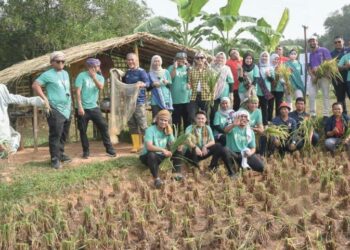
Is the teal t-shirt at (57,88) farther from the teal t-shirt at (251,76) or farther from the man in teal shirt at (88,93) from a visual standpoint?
the teal t-shirt at (251,76)

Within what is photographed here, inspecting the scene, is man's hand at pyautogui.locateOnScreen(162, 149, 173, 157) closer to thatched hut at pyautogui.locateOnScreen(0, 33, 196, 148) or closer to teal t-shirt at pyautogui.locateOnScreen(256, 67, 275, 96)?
teal t-shirt at pyautogui.locateOnScreen(256, 67, 275, 96)

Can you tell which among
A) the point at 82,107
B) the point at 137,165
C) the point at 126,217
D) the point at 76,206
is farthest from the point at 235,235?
the point at 82,107

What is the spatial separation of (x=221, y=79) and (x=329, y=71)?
6.71 feet

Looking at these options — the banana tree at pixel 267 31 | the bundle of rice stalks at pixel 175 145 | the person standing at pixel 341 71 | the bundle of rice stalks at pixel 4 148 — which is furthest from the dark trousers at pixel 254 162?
the banana tree at pixel 267 31

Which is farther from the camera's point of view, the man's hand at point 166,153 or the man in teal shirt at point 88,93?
the man in teal shirt at point 88,93

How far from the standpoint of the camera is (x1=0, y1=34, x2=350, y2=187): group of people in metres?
6.38

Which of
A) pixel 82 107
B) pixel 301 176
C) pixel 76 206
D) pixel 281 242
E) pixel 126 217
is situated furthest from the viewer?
pixel 82 107

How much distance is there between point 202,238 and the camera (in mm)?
4434

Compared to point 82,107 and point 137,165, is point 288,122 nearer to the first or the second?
point 137,165

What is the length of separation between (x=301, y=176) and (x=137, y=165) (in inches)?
96.3

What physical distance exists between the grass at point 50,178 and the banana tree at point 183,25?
5847 mm

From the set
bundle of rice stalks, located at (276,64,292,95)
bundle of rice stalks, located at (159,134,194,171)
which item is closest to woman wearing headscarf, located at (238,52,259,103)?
bundle of rice stalks, located at (276,64,292,95)

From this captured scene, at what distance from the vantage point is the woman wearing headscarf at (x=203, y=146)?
20.9ft

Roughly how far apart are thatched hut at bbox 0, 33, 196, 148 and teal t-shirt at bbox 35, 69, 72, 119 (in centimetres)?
152
